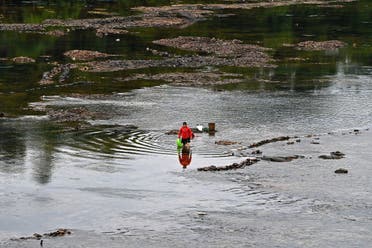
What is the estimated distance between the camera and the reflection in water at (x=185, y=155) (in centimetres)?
4061

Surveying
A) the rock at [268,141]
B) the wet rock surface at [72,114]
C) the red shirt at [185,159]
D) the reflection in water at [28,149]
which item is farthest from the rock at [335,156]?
the wet rock surface at [72,114]

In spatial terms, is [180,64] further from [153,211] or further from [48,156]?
[153,211]

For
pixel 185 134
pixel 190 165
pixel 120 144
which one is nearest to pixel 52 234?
pixel 190 165

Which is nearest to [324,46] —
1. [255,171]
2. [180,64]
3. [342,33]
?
[342,33]

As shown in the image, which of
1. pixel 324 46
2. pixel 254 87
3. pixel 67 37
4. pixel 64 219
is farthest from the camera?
pixel 67 37

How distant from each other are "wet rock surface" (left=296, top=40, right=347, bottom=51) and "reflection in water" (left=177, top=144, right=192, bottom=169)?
154ft

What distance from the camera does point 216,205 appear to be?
33.1 m

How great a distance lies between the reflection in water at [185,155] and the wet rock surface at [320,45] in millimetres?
47002

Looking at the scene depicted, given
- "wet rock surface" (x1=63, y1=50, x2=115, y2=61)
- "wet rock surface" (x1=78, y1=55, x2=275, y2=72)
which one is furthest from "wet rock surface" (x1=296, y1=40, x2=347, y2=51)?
"wet rock surface" (x1=63, y1=50, x2=115, y2=61)

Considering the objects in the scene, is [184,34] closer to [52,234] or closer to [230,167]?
[230,167]

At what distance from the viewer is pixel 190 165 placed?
132 feet

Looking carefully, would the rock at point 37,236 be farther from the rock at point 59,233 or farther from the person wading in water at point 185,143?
the person wading in water at point 185,143

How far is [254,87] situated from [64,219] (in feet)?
120

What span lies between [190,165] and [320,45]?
171 ft
